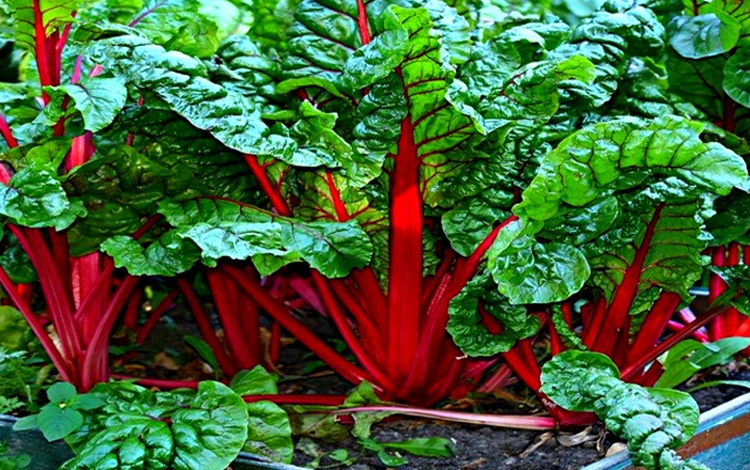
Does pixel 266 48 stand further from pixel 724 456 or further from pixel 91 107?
pixel 724 456

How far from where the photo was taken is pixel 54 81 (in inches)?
57.1

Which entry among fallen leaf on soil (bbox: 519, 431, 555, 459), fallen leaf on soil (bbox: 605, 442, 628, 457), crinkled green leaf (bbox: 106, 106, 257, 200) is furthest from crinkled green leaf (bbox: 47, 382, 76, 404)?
fallen leaf on soil (bbox: 605, 442, 628, 457)

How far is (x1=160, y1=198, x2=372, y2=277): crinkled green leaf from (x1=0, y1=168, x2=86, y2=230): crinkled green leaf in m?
0.16

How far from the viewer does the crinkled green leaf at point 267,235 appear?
120 centimetres

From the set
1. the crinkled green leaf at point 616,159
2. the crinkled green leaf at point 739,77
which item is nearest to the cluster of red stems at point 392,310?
the crinkled green leaf at point 616,159

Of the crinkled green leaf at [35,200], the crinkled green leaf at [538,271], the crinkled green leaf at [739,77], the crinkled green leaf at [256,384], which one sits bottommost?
the crinkled green leaf at [256,384]

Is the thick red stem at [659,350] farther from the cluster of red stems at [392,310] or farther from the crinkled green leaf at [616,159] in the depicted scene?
the crinkled green leaf at [616,159]

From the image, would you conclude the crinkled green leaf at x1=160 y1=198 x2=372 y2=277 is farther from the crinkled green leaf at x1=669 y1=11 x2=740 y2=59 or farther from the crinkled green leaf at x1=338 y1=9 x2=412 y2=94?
the crinkled green leaf at x1=669 y1=11 x2=740 y2=59

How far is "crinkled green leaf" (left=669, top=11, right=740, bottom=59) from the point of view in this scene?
4.79 ft

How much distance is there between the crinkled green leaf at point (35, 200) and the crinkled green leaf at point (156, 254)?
0.26 ft

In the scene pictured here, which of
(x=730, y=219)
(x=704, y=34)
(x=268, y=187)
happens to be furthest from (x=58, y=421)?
(x=704, y=34)

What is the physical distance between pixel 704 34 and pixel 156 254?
0.94 metres

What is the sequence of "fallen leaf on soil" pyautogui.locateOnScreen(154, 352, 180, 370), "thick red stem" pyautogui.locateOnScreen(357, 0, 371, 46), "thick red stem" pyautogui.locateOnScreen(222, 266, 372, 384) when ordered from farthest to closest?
"fallen leaf on soil" pyautogui.locateOnScreen(154, 352, 180, 370), "thick red stem" pyautogui.locateOnScreen(222, 266, 372, 384), "thick red stem" pyautogui.locateOnScreen(357, 0, 371, 46)

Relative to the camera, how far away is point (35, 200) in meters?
1.25
